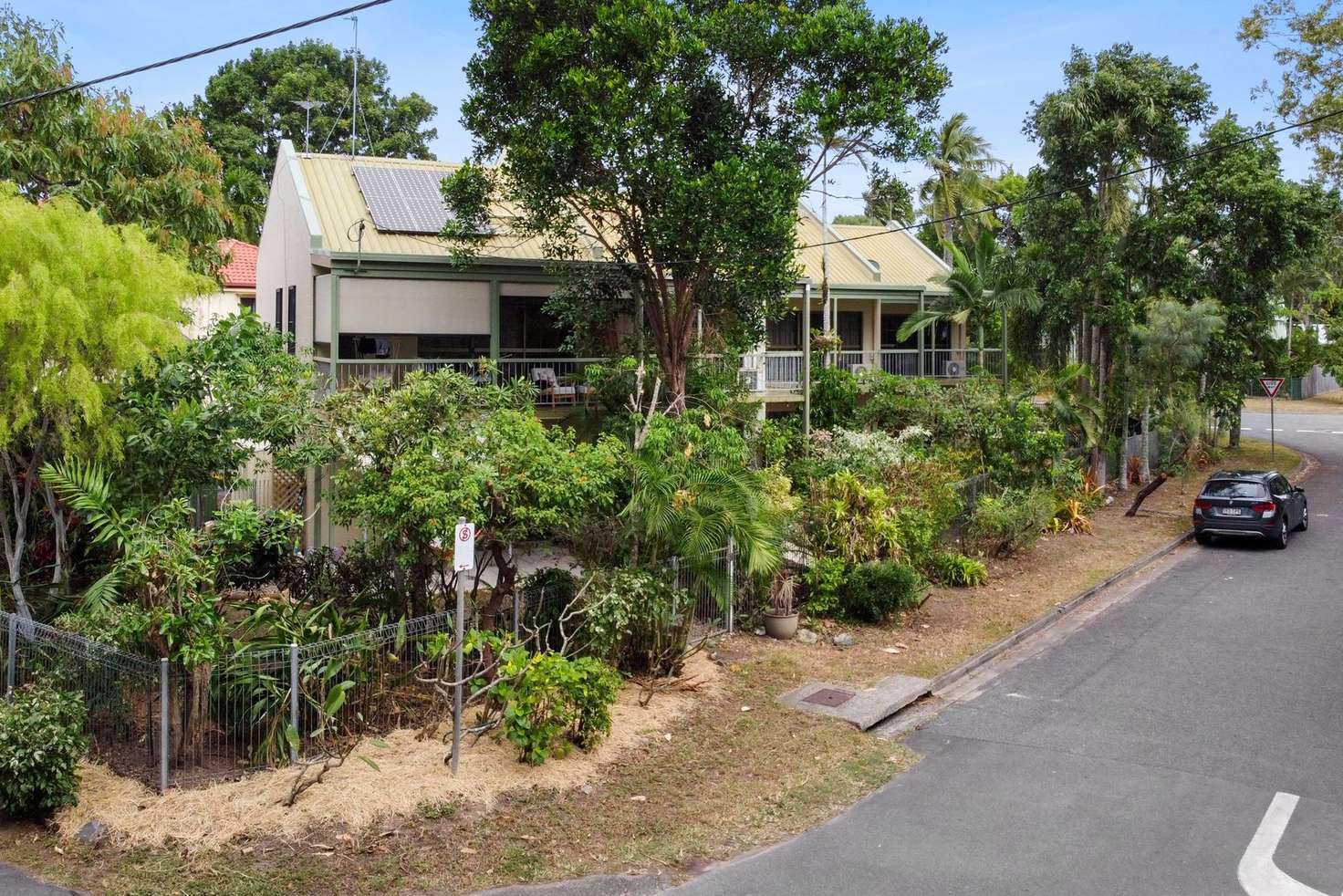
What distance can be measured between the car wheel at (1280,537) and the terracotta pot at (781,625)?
12336 mm

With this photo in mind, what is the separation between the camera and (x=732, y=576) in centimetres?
1512

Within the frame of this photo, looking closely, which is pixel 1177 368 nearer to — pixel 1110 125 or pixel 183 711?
pixel 1110 125

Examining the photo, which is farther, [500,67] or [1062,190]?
[1062,190]

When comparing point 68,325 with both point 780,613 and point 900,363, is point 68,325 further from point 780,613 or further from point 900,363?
point 900,363

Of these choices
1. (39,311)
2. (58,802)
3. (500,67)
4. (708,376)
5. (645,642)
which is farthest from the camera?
(708,376)

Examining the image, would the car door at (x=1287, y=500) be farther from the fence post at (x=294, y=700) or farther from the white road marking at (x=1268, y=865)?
the fence post at (x=294, y=700)

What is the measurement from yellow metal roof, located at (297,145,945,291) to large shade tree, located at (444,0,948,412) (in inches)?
64.0

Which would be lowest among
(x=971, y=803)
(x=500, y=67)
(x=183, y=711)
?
(x=971, y=803)

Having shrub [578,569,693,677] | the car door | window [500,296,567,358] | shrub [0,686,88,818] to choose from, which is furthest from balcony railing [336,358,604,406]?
the car door

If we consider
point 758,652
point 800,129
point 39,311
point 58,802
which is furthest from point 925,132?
point 58,802

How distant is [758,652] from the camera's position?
14.6m

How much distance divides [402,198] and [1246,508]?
17.8 meters

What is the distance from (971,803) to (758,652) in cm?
502

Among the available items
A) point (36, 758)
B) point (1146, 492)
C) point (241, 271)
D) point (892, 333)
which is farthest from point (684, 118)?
point (241, 271)
